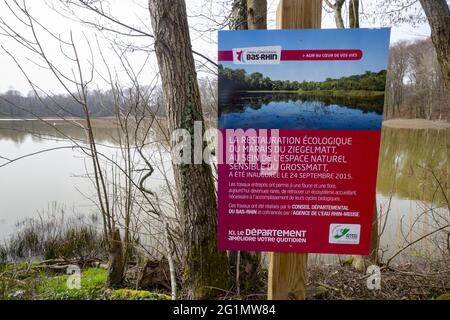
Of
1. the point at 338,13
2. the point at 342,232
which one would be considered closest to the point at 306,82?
the point at 342,232

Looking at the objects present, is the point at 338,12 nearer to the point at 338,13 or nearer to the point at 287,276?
the point at 338,13

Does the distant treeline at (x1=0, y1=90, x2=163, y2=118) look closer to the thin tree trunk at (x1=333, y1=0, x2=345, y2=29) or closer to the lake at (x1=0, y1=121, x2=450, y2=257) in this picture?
the lake at (x1=0, y1=121, x2=450, y2=257)

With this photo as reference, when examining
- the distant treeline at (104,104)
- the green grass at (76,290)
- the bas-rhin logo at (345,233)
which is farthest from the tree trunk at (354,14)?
the green grass at (76,290)

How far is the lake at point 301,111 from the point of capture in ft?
5.24

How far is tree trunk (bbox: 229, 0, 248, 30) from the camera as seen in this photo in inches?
126

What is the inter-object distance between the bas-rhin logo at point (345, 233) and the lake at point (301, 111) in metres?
0.56

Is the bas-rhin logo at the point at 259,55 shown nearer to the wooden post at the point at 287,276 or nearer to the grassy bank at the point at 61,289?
the wooden post at the point at 287,276

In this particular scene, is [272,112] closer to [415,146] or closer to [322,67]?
[322,67]

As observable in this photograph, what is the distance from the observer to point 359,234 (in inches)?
66.1

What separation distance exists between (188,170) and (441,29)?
107 inches

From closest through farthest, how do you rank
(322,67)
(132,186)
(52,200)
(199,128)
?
(322,67)
(199,128)
(132,186)
(52,200)

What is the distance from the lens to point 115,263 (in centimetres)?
349

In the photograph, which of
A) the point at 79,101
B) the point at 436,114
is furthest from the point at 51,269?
the point at 436,114

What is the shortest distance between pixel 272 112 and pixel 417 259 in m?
3.96
